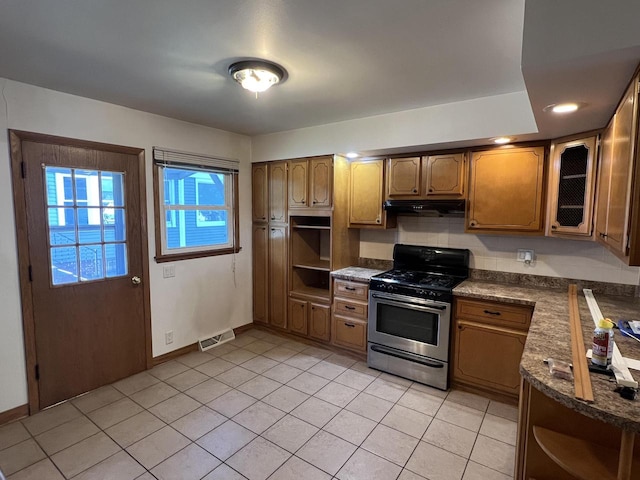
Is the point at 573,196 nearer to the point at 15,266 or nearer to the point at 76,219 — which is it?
the point at 76,219

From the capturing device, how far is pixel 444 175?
310 centimetres

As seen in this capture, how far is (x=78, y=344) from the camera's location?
2836 millimetres

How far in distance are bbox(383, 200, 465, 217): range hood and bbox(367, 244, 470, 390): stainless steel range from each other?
0.37 metres

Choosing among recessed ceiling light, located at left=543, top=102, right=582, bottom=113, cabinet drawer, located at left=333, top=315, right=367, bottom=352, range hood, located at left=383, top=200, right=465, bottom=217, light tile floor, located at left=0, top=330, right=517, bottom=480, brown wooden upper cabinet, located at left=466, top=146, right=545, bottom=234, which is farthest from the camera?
cabinet drawer, located at left=333, top=315, right=367, bottom=352

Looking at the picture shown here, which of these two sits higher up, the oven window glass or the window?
the window

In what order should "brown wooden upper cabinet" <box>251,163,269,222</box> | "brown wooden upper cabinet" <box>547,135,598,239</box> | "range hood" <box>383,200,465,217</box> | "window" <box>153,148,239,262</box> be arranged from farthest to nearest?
1. "brown wooden upper cabinet" <box>251,163,269,222</box>
2. "window" <box>153,148,239,262</box>
3. "range hood" <box>383,200,465,217</box>
4. "brown wooden upper cabinet" <box>547,135,598,239</box>

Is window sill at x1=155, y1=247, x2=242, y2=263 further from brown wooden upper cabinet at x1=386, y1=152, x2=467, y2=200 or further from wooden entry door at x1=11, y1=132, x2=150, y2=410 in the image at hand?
brown wooden upper cabinet at x1=386, y1=152, x2=467, y2=200

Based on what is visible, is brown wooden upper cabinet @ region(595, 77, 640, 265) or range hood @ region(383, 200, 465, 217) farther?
range hood @ region(383, 200, 465, 217)

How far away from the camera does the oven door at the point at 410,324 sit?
2.92 m

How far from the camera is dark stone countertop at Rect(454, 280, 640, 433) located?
1155 mm

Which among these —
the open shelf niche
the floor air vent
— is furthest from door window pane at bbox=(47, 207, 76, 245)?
the open shelf niche

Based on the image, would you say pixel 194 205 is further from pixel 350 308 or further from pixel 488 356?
pixel 488 356

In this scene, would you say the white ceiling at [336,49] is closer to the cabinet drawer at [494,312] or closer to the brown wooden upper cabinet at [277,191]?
the brown wooden upper cabinet at [277,191]

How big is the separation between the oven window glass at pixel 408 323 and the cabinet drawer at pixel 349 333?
254 millimetres
